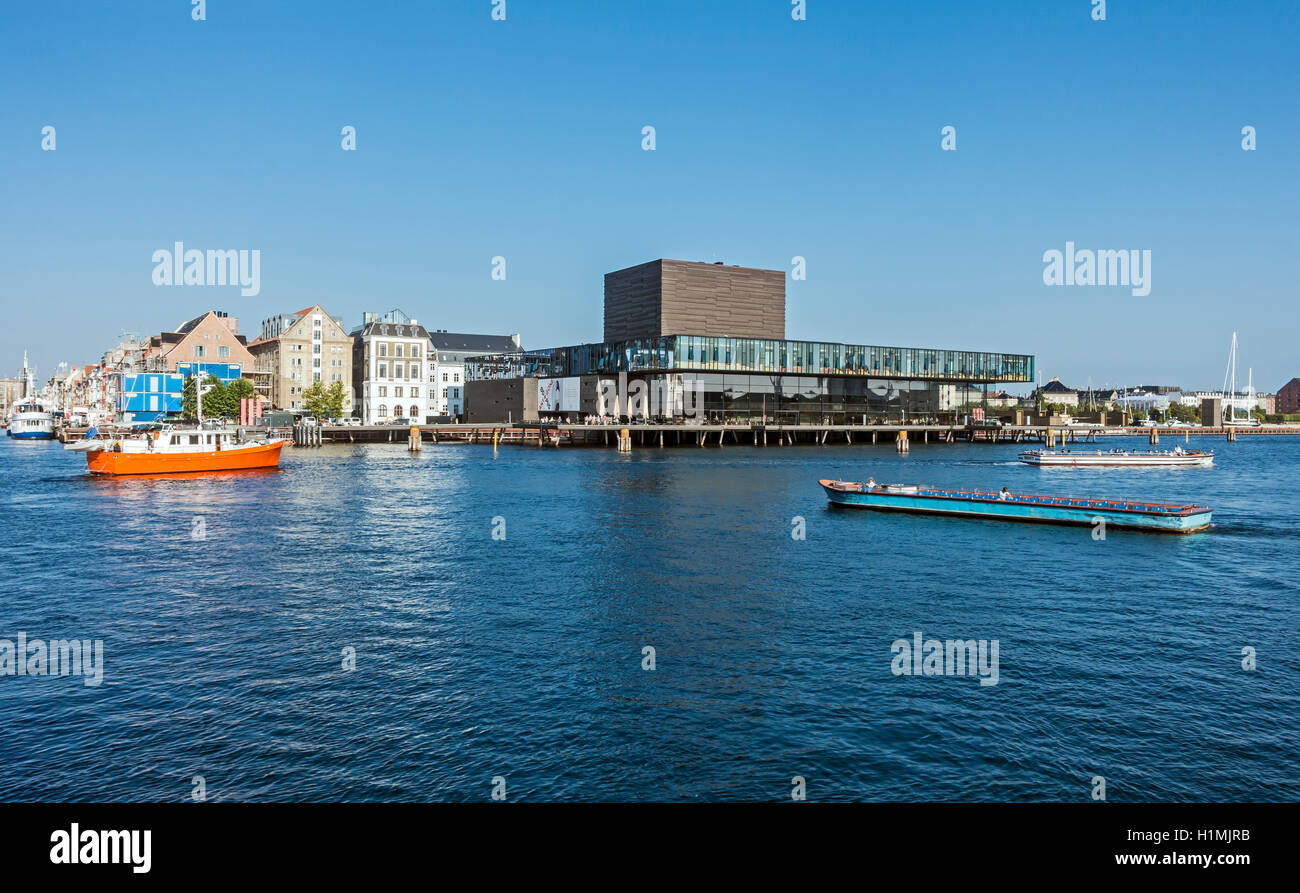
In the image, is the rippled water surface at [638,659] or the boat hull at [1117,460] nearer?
the rippled water surface at [638,659]

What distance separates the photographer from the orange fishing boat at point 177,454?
8431 cm

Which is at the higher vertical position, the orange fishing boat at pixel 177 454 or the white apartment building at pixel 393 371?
the white apartment building at pixel 393 371

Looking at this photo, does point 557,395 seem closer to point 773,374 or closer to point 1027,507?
point 773,374

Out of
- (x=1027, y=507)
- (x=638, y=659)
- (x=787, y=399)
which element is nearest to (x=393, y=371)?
(x=787, y=399)

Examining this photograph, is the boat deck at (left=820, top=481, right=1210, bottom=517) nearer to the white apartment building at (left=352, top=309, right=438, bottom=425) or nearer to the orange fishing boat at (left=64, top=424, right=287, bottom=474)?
the orange fishing boat at (left=64, top=424, right=287, bottom=474)

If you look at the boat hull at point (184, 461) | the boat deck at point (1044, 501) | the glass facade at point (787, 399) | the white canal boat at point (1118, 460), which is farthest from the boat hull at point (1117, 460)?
the boat hull at point (184, 461)

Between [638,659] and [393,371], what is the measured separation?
163m

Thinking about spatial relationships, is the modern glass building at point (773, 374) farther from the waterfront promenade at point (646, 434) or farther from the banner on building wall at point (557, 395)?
the waterfront promenade at point (646, 434)

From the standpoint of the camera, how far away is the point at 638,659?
2536 centimetres

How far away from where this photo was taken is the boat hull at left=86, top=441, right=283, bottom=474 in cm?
8394

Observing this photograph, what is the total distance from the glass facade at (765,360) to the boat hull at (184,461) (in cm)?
8325

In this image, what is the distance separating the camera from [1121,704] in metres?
21.6
